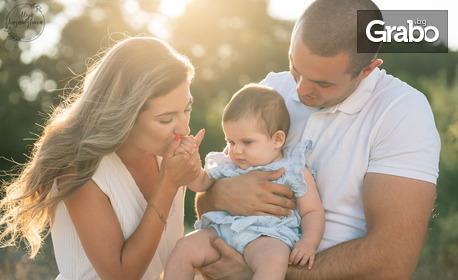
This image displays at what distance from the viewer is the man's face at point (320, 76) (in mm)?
2707

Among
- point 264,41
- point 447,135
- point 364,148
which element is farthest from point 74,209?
point 264,41

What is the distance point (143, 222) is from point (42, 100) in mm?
6817

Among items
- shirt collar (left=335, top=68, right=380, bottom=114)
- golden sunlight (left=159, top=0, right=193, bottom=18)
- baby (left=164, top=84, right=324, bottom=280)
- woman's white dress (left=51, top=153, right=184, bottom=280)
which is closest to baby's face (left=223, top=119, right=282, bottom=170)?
baby (left=164, top=84, right=324, bottom=280)

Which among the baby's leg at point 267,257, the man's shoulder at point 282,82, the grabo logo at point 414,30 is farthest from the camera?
the grabo logo at point 414,30

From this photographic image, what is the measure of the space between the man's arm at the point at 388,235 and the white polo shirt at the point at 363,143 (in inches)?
3.2

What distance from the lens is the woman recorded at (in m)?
2.85

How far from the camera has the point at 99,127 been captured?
2910mm

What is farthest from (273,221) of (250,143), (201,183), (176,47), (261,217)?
(176,47)

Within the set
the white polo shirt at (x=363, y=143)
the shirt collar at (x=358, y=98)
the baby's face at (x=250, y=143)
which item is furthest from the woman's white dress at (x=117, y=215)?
the shirt collar at (x=358, y=98)

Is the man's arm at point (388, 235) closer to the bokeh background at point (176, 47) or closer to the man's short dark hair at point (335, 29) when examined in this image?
the man's short dark hair at point (335, 29)

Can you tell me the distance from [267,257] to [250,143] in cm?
64

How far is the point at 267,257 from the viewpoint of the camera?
2.59m

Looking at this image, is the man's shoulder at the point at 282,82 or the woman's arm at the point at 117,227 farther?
the man's shoulder at the point at 282,82

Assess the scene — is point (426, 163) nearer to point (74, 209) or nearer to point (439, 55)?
point (74, 209)
